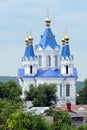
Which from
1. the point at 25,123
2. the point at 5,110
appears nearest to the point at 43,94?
the point at 5,110

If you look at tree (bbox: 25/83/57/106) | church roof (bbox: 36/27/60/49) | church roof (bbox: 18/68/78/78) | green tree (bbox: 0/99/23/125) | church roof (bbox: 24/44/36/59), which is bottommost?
green tree (bbox: 0/99/23/125)

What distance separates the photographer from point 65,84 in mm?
100375

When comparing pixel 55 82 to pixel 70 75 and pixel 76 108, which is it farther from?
pixel 76 108

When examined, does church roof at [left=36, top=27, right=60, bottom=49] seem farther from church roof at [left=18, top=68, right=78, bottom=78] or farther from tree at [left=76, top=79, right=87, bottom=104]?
tree at [left=76, top=79, right=87, bottom=104]

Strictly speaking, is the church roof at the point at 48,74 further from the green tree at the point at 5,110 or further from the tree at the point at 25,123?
the tree at the point at 25,123

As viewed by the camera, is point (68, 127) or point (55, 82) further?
point (55, 82)

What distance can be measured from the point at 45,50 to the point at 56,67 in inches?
76.1

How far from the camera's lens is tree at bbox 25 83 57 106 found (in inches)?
3772

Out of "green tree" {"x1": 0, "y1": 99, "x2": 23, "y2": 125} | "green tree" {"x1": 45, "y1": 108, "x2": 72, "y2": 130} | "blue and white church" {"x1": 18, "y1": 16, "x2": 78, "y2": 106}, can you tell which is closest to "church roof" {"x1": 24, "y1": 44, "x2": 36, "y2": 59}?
"blue and white church" {"x1": 18, "y1": 16, "x2": 78, "y2": 106}

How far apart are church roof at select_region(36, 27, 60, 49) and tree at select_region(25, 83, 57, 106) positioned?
4.56 meters

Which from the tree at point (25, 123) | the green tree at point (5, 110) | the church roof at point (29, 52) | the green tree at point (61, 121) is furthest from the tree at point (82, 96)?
the tree at point (25, 123)

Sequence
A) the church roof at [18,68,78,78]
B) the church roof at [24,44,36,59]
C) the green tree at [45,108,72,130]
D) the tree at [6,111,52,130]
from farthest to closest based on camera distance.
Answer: the church roof at [24,44,36,59], the church roof at [18,68,78,78], the green tree at [45,108,72,130], the tree at [6,111,52,130]

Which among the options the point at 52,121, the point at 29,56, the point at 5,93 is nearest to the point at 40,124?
the point at 52,121

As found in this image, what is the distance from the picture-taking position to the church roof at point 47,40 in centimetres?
10102
